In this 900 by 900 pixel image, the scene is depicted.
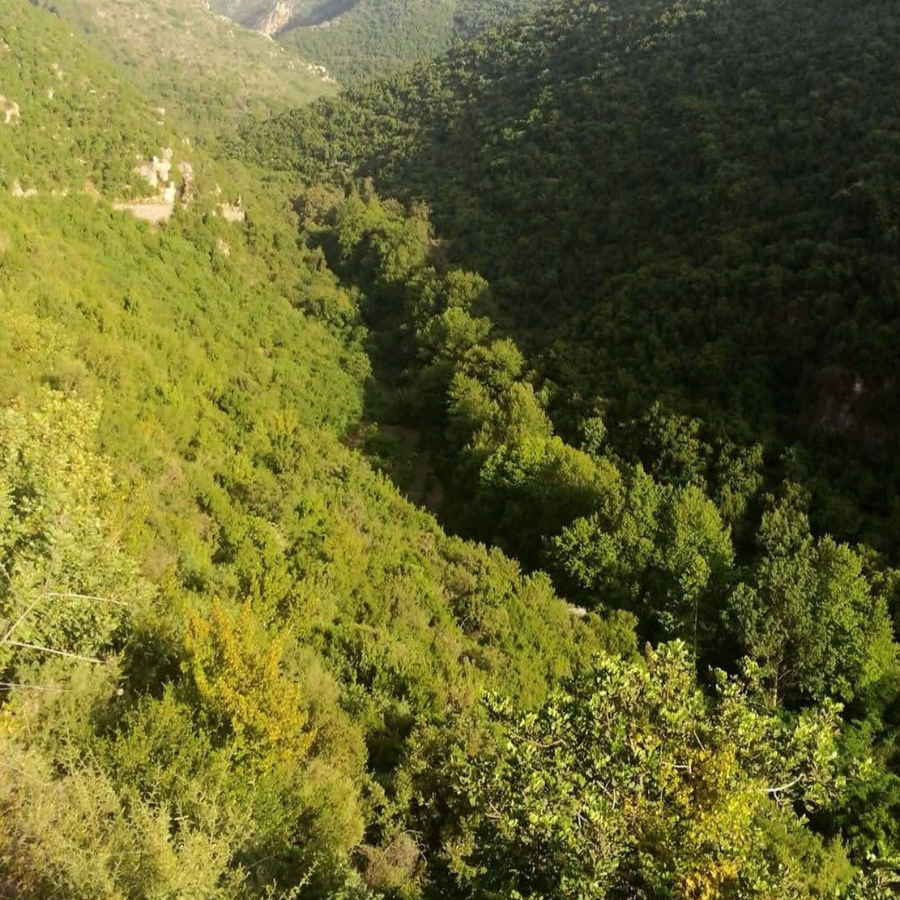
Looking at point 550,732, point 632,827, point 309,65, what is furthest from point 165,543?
point 309,65

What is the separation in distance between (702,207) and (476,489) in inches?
1437

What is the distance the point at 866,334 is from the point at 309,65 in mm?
177061

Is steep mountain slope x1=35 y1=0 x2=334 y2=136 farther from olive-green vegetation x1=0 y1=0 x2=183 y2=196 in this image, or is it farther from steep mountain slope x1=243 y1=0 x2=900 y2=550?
olive-green vegetation x1=0 y1=0 x2=183 y2=196

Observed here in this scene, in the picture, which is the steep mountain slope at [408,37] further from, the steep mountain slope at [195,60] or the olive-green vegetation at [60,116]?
the olive-green vegetation at [60,116]

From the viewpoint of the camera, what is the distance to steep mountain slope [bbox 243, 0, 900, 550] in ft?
140

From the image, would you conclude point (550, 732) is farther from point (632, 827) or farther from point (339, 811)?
point (339, 811)

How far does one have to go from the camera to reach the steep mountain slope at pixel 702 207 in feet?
140

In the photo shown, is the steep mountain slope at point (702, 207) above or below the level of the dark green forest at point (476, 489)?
above

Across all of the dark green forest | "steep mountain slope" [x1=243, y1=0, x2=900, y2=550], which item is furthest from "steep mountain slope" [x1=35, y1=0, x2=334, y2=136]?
the dark green forest

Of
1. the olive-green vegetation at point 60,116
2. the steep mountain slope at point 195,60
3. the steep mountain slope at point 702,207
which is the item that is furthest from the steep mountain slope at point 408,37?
the olive-green vegetation at point 60,116

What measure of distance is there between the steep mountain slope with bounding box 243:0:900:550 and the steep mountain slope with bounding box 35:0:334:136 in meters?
43.0

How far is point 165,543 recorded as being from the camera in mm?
19875

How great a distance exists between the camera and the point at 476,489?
41.4 metres

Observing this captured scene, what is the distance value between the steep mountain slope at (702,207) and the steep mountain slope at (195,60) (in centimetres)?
4302
